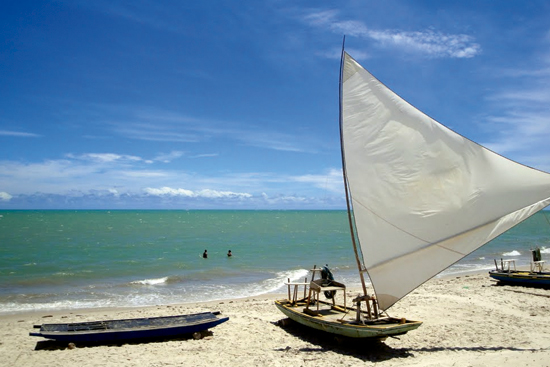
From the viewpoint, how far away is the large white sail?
9094 millimetres

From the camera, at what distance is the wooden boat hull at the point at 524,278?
1980cm

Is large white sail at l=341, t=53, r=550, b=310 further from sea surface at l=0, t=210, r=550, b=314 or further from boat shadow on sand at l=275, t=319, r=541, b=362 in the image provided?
sea surface at l=0, t=210, r=550, b=314

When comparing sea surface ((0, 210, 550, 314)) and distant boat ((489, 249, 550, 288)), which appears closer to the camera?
distant boat ((489, 249, 550, 288))

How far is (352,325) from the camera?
32.3 feet

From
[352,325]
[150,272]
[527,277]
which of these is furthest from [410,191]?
[150,272]

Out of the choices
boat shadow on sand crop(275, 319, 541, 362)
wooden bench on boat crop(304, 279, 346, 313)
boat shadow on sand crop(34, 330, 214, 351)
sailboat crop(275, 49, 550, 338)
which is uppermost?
sailboat crop(275, 49, 550, 338)

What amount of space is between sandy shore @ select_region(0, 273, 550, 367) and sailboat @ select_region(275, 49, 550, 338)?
3.90ft

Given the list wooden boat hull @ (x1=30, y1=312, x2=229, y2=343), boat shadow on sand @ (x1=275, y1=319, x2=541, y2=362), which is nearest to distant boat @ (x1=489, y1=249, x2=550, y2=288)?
boat shadow on sand @ (x1=275, y1=319, x2=541, y2=362)

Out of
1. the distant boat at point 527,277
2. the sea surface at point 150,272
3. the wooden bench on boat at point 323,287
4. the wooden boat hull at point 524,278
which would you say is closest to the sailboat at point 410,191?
the wooden bench on boat at point 323,287

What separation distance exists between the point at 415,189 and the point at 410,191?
13cm

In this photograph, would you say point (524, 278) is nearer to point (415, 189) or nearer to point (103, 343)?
point (415, 189)

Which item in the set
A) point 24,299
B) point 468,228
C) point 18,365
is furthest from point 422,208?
point 24,299

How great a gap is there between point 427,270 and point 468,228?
137cm

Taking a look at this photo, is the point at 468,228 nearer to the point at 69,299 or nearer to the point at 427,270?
the point at 427,270
